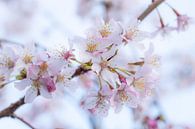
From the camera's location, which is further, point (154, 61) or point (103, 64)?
point (154, 61)

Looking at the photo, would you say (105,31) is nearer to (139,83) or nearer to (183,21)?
(139,83)

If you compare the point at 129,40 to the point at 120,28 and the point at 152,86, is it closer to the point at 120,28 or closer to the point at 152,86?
the point at 120,28

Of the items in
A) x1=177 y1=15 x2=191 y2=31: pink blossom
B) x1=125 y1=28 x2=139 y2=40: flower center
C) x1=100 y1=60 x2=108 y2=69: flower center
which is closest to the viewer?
x1=100 y1=60 x2=108 y2=69: flower center

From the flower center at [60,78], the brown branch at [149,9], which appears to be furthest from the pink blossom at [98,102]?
the brown branch at [149,9]

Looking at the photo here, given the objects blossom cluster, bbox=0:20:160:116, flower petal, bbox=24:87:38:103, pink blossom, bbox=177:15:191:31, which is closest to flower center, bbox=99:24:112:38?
blossom cluster, bbox=0:20:160:116

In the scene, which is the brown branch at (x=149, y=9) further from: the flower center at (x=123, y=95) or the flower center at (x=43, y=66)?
the flower center at (x=43, y=66)

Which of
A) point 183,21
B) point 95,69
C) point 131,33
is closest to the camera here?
point 95,69

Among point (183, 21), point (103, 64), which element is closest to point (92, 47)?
point (103, 64)

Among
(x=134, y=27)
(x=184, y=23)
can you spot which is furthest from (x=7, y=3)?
(x=134, y=27)

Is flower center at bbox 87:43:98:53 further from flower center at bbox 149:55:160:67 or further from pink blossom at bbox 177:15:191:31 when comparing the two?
pink blossom at bbox 177:15:191:31
